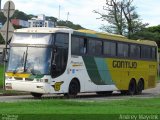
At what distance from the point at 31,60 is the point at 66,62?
6.36 feet

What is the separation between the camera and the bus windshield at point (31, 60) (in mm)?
24938

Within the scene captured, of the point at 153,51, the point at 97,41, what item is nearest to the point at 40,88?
the point at 97,41

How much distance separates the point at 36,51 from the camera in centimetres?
2516

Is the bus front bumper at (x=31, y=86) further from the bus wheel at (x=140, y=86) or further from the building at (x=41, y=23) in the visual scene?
the building at (x=41, y=23)

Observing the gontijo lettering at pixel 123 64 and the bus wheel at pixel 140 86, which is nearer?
the gontijo lettering at pixel 123 64

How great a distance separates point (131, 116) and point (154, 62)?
24.8 meters

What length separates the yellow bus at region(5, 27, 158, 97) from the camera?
2503 cm

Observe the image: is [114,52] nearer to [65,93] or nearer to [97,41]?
[97,41]

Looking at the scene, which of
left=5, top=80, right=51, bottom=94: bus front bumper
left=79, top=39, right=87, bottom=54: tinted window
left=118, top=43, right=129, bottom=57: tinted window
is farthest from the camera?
left=118, top=43, right=129, bottom=57: tinted window

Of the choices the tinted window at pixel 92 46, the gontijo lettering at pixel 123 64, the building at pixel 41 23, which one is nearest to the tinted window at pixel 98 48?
the tinted window at pixel 92 46

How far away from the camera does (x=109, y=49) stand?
101 ft

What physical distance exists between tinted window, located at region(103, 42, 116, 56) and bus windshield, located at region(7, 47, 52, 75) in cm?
601

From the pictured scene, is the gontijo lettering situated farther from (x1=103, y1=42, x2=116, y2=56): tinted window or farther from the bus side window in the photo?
the bus side window

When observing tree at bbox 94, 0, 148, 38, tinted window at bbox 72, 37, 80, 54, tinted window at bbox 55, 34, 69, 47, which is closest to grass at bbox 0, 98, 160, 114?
tinted window at bbox 55, 34, 69, 47
